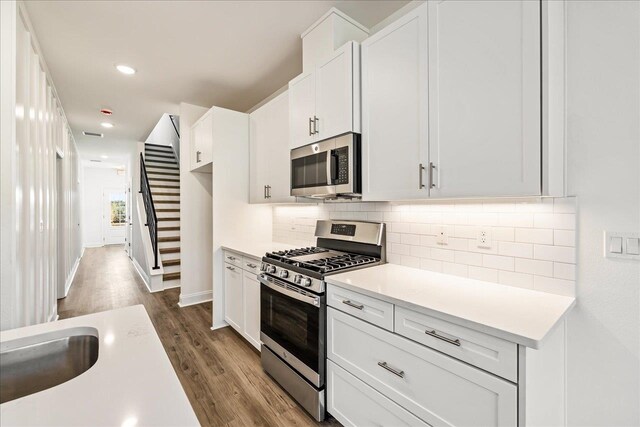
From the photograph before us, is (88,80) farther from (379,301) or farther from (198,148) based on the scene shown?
(379,301)

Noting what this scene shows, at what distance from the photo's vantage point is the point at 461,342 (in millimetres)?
1226

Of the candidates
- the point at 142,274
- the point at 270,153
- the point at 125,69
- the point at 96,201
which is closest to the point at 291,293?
the point at 270,153

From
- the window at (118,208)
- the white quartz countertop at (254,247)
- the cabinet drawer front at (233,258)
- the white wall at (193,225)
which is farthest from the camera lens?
the window at (118,208)

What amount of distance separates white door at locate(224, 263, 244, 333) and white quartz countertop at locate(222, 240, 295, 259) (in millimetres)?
202

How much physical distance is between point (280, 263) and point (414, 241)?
0.96 m

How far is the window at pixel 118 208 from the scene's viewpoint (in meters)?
10.8

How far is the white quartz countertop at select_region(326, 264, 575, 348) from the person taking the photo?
1118 millimetres

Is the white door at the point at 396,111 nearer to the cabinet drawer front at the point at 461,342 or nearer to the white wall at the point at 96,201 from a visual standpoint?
the cabinet drawer front at the point at 461,342

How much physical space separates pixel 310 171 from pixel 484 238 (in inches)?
49.5

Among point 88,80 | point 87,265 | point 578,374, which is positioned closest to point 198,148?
point 88,80

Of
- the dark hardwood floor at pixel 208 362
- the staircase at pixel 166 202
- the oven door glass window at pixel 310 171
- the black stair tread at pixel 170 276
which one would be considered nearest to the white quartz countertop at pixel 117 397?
the dark hardwood floor at pixel 208 362

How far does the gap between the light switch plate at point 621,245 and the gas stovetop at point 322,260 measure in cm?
123

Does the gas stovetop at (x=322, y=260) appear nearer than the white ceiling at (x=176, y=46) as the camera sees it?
Yes

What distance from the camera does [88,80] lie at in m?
3.46
